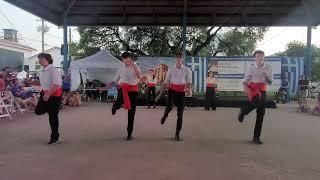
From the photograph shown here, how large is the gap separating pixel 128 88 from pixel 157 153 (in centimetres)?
219

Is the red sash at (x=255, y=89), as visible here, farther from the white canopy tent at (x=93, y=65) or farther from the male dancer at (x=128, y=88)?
the white canopy tent at (x=93, y=65)

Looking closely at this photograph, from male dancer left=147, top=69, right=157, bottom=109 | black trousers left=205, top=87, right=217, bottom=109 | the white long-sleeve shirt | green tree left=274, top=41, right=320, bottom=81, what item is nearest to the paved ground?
the white long-sleeve shirt

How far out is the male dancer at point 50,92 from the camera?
30.2ft

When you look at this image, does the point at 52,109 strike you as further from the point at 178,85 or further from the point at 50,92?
the point at 178,85

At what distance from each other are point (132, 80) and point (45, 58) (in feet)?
5.98

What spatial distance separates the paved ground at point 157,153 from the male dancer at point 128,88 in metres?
0.52

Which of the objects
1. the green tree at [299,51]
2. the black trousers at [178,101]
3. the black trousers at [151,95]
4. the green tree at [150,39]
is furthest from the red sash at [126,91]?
the green tree at [299,51]

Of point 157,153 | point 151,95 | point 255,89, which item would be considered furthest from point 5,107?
point 151,95

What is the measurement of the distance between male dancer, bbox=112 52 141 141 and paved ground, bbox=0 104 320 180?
1.72ft

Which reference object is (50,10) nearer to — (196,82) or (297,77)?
(196,82)

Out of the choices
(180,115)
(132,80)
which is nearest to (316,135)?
(180,115)

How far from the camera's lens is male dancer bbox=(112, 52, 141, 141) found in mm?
9969

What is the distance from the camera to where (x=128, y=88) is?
1007 cm

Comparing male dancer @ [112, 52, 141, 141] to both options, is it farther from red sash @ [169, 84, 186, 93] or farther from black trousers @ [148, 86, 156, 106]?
black trousers @ [148, 86, 156, 106]
